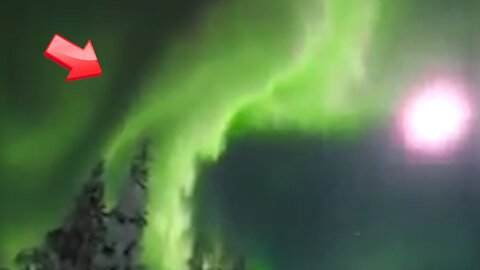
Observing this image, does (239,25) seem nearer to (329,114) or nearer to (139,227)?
(329,114)

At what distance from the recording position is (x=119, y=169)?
878 mm

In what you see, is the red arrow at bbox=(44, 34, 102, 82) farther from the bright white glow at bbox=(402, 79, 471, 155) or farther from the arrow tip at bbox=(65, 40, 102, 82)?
the bright white glow at bbox=(402, 79, 471, 155)

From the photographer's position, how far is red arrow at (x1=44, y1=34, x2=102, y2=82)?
892mm

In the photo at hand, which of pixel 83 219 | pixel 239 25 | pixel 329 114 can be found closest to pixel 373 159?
pixel 329 114

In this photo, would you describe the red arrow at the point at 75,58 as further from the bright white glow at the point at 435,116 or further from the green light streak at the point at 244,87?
the bright white glow at the point at 435,116

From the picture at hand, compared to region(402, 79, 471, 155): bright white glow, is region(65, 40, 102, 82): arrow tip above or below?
below

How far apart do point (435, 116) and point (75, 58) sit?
0.44m

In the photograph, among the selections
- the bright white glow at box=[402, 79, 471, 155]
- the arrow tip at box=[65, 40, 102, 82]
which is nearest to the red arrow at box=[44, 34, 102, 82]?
the arrow tip at box=[65, 40, 102, 82]

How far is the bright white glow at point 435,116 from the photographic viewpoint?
866mm

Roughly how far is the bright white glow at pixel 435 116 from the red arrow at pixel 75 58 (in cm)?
38

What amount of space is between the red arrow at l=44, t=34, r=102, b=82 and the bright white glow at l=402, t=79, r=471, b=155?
381mm

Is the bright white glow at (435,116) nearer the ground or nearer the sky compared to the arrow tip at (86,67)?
nearer the sky

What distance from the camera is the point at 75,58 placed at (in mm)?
893

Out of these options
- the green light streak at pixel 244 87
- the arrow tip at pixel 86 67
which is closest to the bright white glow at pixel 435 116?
the green light streak at pixel 244 87
